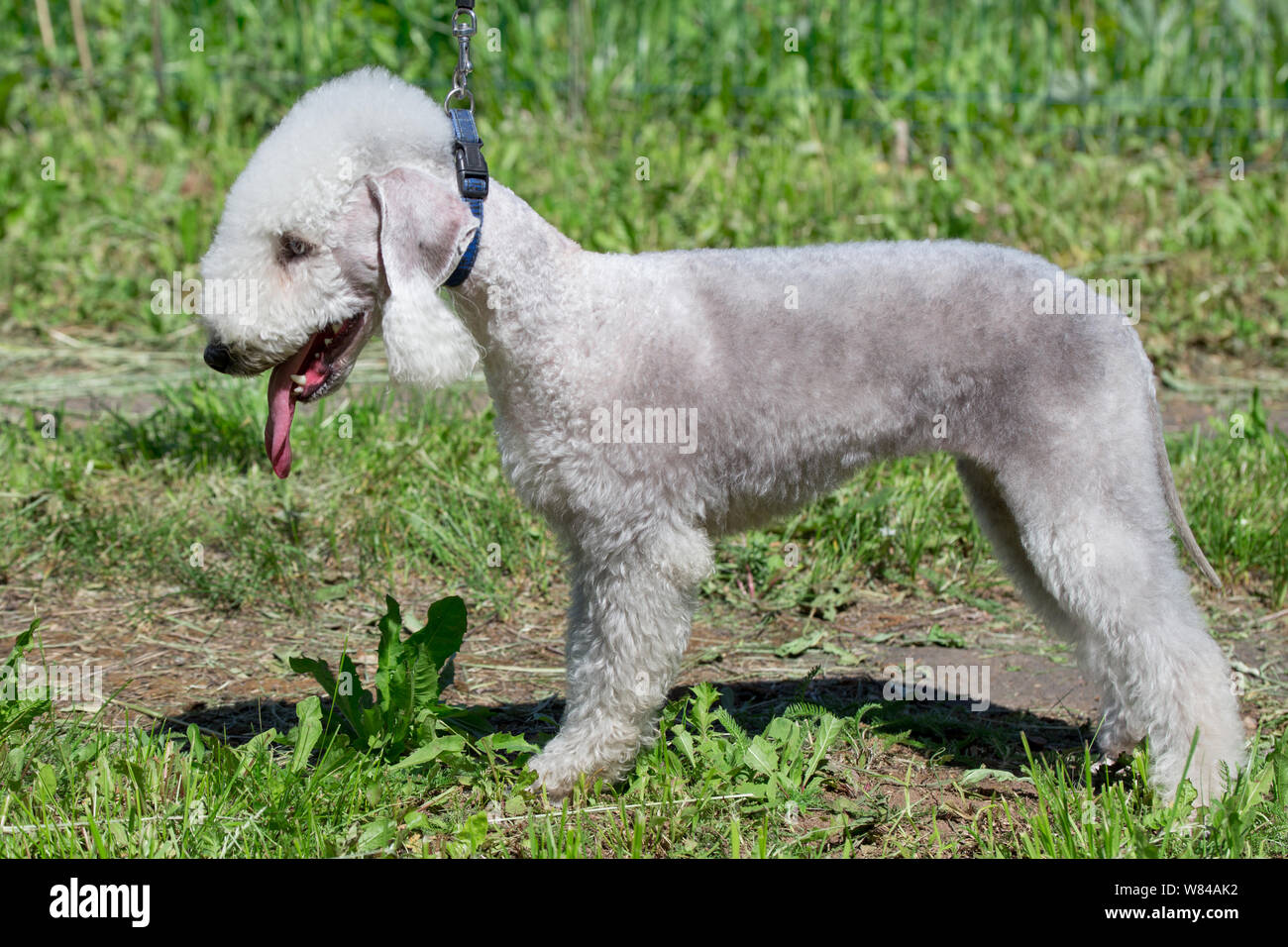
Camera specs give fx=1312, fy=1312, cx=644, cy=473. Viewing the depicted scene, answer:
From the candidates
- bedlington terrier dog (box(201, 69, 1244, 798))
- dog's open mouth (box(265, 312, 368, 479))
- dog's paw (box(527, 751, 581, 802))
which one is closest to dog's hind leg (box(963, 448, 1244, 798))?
bedlington terrier dog (box(201, 69, 1244, 798))

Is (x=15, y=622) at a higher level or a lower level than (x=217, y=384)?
lower

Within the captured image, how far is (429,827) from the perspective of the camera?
2641 millimetres

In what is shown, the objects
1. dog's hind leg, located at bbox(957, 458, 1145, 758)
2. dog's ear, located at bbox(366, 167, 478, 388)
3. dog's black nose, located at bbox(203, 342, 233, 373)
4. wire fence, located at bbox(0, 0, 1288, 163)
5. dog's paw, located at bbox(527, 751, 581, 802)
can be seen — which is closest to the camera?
dog's ear, located at bbox(366, 167, 478, 388)

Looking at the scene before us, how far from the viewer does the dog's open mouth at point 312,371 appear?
2639 millimetres

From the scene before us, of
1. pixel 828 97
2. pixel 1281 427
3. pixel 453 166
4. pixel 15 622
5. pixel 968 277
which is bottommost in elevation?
pixel 15 622

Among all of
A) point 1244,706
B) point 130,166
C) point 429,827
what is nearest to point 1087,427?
point 1244,706

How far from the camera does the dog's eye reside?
251cm

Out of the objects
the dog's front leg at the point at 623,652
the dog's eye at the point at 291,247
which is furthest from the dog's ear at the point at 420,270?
the dog's front leg at the point at 623,652

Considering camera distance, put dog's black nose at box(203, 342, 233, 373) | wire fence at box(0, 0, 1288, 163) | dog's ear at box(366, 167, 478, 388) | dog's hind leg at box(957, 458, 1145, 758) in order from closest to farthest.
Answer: dog's ear at box(366, 167, 478, 388) < dog's black nose at box(203, 342, 233, 373) < dog's hind leg at box(957, 458, 1145, 758) < wire fence at box(0, 0, 1288, 163)

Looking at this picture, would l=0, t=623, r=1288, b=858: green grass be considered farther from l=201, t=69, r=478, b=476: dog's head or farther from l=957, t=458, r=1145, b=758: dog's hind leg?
l=201, t=69, r=478, b=476: dog's head

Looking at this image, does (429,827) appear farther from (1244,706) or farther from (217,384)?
(217,384)

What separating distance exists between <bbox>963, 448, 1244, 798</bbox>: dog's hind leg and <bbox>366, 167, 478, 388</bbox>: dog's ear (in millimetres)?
1192

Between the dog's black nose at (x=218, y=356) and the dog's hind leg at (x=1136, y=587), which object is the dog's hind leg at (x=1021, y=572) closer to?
the dog's hind leg at (x=1136, y=587)

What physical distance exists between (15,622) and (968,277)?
268 centimetres
